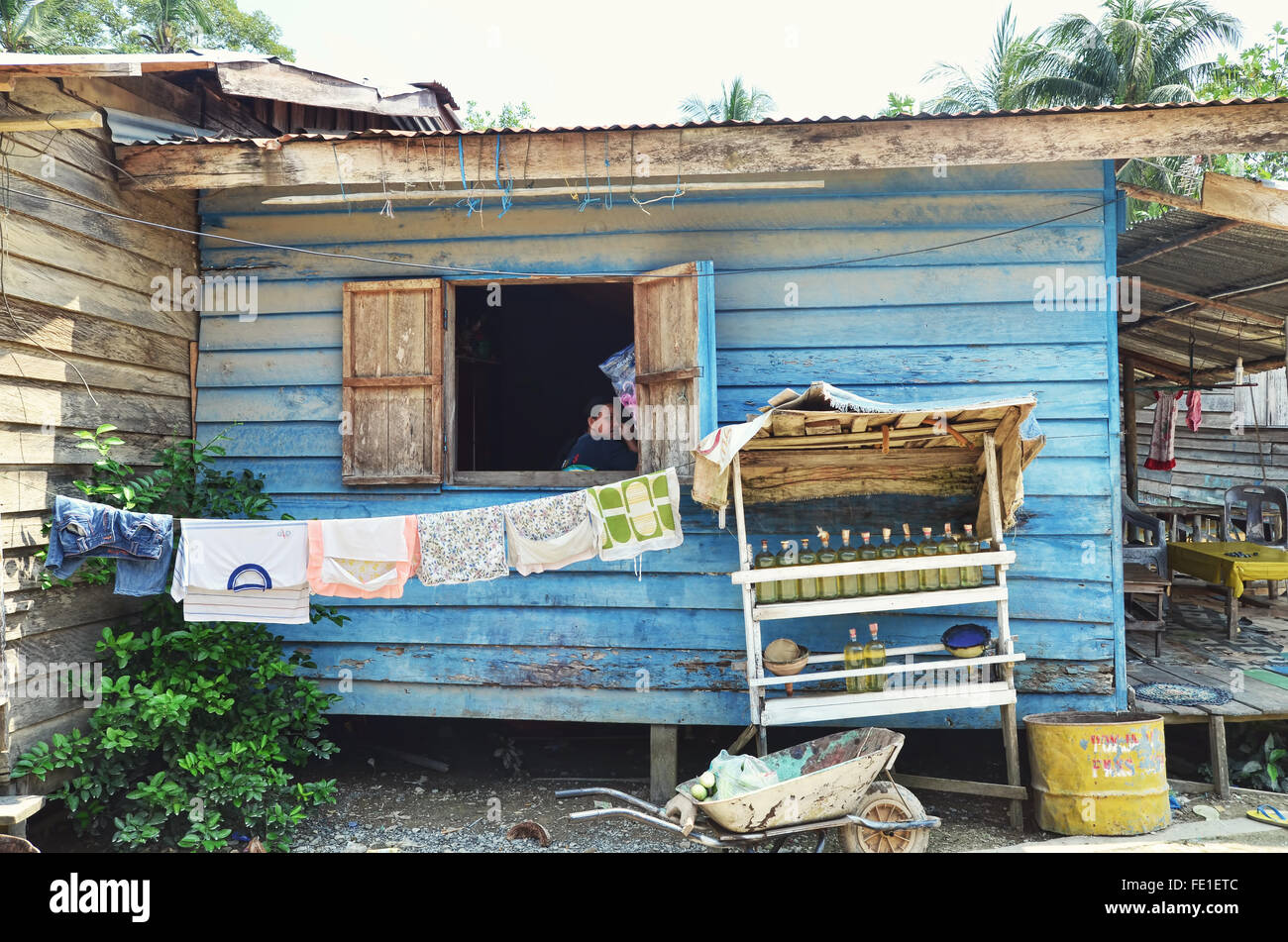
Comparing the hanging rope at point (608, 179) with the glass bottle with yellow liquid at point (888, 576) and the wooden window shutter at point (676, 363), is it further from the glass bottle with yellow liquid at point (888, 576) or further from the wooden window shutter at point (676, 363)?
the glass bottle with yellow liquid at point (888, 576)

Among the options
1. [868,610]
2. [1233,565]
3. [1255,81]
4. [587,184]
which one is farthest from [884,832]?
[1255,81]

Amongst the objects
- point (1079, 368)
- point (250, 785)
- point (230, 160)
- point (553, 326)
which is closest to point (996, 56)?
point (553, 326)

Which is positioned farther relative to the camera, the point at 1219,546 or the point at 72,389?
the point at 1219,546

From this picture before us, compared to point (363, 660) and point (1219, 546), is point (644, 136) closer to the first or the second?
point (363, 660)

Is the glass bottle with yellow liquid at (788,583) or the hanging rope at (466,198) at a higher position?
the hanging rope at (466,198)

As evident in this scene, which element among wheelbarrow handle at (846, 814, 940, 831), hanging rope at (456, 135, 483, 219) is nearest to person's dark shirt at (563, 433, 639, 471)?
hanging rope at (456, 135, 483, 219)

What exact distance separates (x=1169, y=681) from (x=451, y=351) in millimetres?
5196

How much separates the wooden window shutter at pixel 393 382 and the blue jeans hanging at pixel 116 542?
1.14 metres

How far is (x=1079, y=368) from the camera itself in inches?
196

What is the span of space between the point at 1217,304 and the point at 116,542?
25.1 ft

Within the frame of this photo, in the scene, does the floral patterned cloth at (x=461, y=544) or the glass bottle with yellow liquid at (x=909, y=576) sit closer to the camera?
the glass bottle with yellow liquid at (x=909, y=576)

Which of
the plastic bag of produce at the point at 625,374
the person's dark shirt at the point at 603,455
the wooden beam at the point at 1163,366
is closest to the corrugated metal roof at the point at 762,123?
the plastic bag of produce at the point at 625,374

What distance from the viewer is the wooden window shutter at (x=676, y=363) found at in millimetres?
4922
